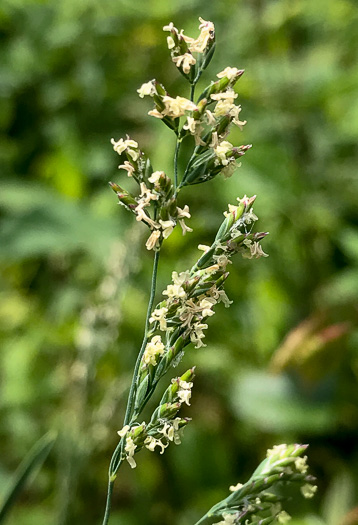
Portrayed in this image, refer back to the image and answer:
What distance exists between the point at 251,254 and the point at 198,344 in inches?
2.9

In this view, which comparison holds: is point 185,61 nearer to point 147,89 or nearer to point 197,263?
point 147,89

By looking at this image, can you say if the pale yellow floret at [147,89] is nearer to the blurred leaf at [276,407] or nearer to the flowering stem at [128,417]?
the flowering stem at [128,417]

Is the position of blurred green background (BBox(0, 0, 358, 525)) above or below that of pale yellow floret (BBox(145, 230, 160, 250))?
above

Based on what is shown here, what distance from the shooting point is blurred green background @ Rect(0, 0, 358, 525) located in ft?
4.62

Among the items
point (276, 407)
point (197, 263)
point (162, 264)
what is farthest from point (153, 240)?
point (162, 264)

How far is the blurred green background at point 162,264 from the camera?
1408 mm

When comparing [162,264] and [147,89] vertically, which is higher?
[162,264]

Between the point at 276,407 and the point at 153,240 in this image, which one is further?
the point at 276,407

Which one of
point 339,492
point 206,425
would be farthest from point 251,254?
point 206,425

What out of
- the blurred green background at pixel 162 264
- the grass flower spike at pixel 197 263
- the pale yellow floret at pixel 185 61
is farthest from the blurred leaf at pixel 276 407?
the pale yellow floret at pixel 185 61

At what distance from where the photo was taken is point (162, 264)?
1.72 meters

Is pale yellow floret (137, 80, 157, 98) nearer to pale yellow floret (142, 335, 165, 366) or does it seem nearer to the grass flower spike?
the grass flower spike

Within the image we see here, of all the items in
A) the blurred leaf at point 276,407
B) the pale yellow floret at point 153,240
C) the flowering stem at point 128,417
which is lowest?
the flowering stem at point 128,417

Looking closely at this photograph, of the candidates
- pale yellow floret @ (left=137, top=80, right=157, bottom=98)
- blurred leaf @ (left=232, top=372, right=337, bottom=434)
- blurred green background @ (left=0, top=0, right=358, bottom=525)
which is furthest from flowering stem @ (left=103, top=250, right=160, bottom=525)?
blurred leaf @ (left=232, top=372, right=337, bottom=434)
